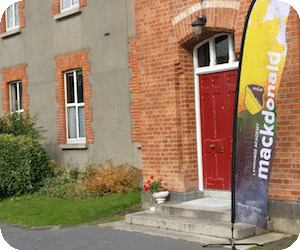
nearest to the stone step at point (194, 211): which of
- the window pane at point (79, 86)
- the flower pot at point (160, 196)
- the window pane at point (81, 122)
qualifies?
the flower pot at point (160, 196)

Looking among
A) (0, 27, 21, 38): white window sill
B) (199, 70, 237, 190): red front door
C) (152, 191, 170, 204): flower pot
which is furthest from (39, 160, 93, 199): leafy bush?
(0, 27, 21, 38): white window sill

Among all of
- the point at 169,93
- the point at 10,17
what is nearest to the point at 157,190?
the point at 169,93

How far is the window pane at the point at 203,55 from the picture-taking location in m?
9.05

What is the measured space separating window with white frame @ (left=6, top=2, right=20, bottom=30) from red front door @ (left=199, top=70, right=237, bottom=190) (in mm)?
9660

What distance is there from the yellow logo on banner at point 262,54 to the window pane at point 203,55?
269cm

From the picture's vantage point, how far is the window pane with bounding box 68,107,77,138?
1406 cm

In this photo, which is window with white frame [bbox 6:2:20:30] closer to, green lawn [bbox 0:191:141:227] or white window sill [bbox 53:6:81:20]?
white window sill [bbox 53:6:81:20]

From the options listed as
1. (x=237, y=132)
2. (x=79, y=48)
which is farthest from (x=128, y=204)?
(x=79, y=48)

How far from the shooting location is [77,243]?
7.46 meters

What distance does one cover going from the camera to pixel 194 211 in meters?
7.97

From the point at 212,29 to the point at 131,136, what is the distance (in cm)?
436

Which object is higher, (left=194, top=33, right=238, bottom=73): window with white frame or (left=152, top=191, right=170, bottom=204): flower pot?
(left=194, top=33, right=238, bottom=73): window with white frame

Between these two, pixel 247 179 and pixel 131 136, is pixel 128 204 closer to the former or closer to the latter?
pixel 131 136

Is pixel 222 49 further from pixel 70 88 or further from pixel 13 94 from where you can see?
pixel 13 94
